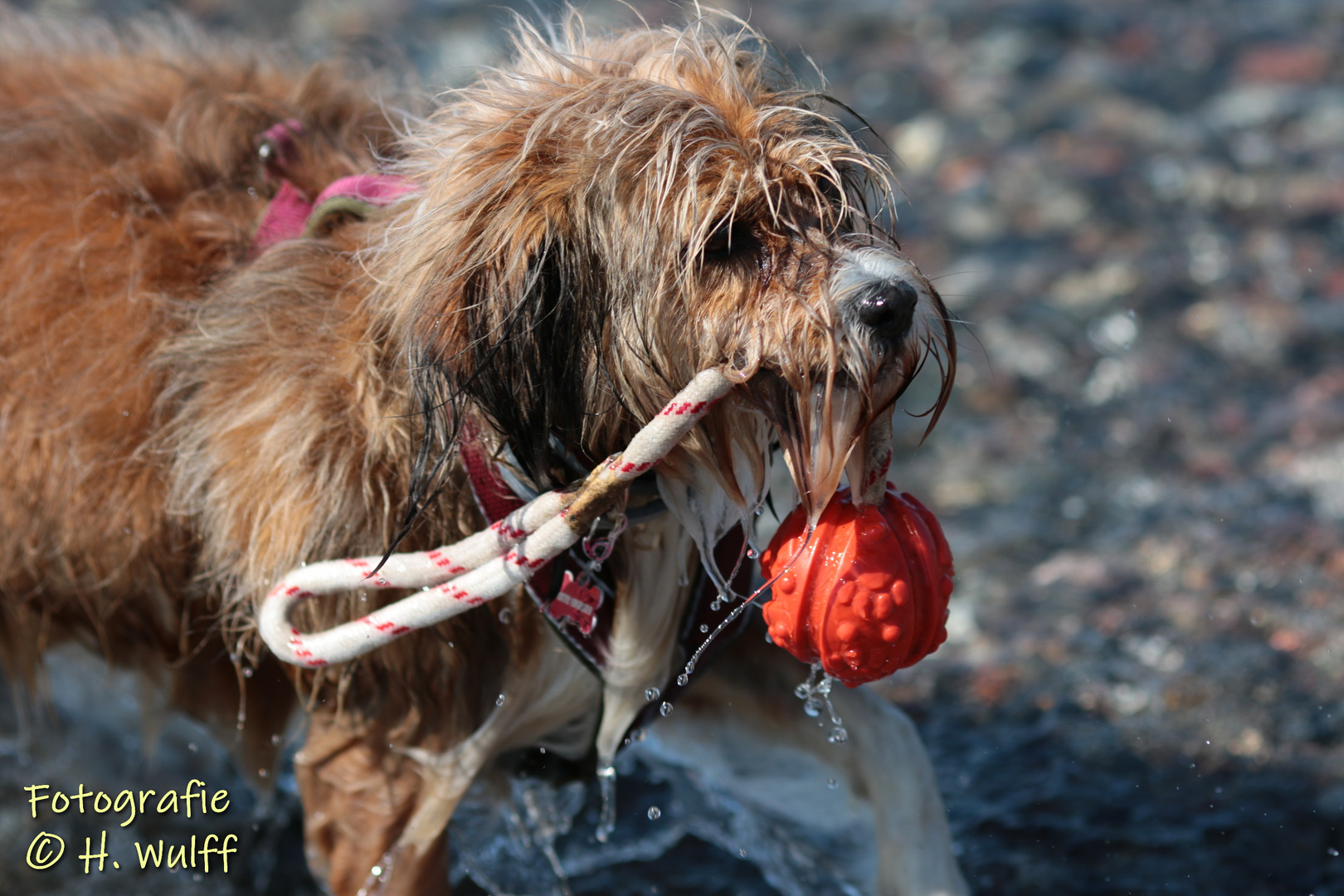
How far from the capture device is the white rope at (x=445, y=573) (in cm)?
235

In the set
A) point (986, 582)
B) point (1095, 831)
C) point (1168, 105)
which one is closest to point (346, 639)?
point (1095, 831)

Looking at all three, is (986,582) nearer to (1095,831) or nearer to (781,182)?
(1095,831)

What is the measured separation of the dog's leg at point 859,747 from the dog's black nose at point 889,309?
3.39ft

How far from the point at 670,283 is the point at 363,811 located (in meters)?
1.42

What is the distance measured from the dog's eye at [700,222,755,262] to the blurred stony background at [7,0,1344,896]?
540 millimetres

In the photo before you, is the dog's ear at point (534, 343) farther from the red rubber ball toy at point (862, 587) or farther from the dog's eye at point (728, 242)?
the red rubber ball toy at point (862, 587)

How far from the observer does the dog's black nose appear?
6.94 feet

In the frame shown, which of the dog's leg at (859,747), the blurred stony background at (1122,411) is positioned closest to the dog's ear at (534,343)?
the blurred stony background at (1122,411)

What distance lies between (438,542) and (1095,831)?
205 cm

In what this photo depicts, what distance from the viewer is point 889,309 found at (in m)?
2.12

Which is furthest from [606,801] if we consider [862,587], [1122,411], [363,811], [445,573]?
[1122,411]

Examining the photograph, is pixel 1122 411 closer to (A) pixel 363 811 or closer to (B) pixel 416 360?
(A) pixel 363 811

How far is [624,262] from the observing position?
2.28 m

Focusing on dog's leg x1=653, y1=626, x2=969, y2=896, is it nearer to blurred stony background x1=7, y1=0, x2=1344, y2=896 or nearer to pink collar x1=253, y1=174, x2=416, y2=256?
blurred stony background x1=7, y1=0, x2=1344, y2=896
